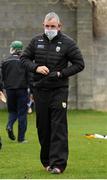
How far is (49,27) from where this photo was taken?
27.1 feet

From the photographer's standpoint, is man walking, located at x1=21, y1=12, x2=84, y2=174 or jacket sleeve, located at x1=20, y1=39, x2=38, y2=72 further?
jacket sleeve, located at x1=20, y1=39, x2=38, y2=72

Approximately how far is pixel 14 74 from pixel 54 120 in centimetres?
423

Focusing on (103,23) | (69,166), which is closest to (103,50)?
(103,23)

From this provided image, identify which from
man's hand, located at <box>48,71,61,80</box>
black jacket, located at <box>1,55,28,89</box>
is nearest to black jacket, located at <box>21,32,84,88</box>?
man's hand, located at <box>48,71,61,80</box>

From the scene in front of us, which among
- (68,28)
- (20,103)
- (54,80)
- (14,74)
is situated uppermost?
(54,80)

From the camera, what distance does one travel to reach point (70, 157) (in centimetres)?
1030

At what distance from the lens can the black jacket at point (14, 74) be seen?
12.3 m

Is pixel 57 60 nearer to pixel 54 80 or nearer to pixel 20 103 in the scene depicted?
pixel 54 80

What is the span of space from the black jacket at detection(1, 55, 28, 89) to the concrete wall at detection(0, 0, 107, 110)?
8115mm

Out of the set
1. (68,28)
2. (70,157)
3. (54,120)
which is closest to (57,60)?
(54,120)

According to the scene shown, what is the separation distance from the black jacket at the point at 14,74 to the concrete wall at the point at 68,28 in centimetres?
812

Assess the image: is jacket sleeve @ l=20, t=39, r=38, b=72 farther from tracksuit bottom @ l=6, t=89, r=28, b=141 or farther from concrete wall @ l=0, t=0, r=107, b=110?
concrete wall @ l=0, t=0, r=107, b=110

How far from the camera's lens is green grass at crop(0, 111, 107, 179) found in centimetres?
839

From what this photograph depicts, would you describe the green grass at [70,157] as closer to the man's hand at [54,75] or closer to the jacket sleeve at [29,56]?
the man's hand at [54,75]
